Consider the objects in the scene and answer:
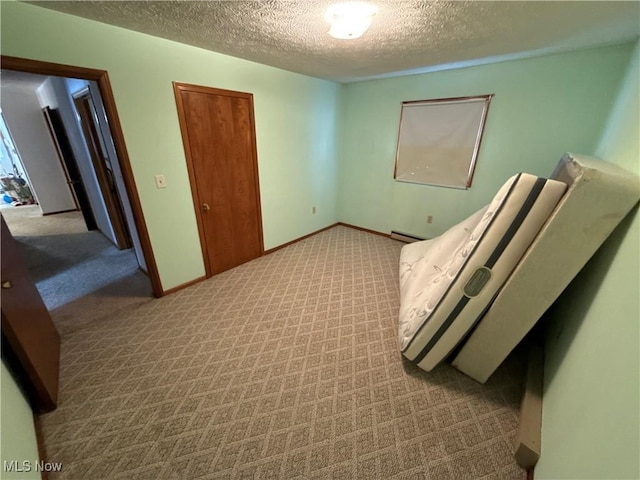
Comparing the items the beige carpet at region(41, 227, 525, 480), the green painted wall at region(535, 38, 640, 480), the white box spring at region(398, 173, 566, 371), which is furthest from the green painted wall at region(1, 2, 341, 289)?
the green painted wall at region(535, 38, 640, 480)

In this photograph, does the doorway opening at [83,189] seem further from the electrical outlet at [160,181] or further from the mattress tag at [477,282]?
the mattress tag at [477,282]

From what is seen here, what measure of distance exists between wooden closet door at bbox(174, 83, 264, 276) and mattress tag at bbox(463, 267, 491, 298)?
7.80 ft

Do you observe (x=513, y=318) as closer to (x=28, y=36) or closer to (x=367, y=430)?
(x=367, y=430)

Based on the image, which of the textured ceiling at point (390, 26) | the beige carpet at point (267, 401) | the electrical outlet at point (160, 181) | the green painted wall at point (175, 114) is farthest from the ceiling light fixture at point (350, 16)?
the beige carpet at point (267, 401)

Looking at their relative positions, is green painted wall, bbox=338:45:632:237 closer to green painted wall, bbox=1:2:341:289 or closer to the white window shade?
the white window shade

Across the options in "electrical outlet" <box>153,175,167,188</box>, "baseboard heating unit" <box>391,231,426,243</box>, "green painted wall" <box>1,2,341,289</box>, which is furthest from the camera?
"baseboard heating unit" <box>391,231,426,243</box>

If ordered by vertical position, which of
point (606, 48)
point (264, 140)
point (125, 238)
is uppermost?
point (606, 48)

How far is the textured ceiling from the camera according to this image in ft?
4.42

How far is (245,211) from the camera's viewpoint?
113 inches

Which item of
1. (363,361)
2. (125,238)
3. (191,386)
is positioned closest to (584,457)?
(363,361)

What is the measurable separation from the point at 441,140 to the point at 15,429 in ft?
13.1

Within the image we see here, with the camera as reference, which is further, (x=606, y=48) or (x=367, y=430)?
(x=606, y=48)

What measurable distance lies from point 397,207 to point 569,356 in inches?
105

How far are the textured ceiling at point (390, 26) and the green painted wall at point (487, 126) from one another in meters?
0.24
